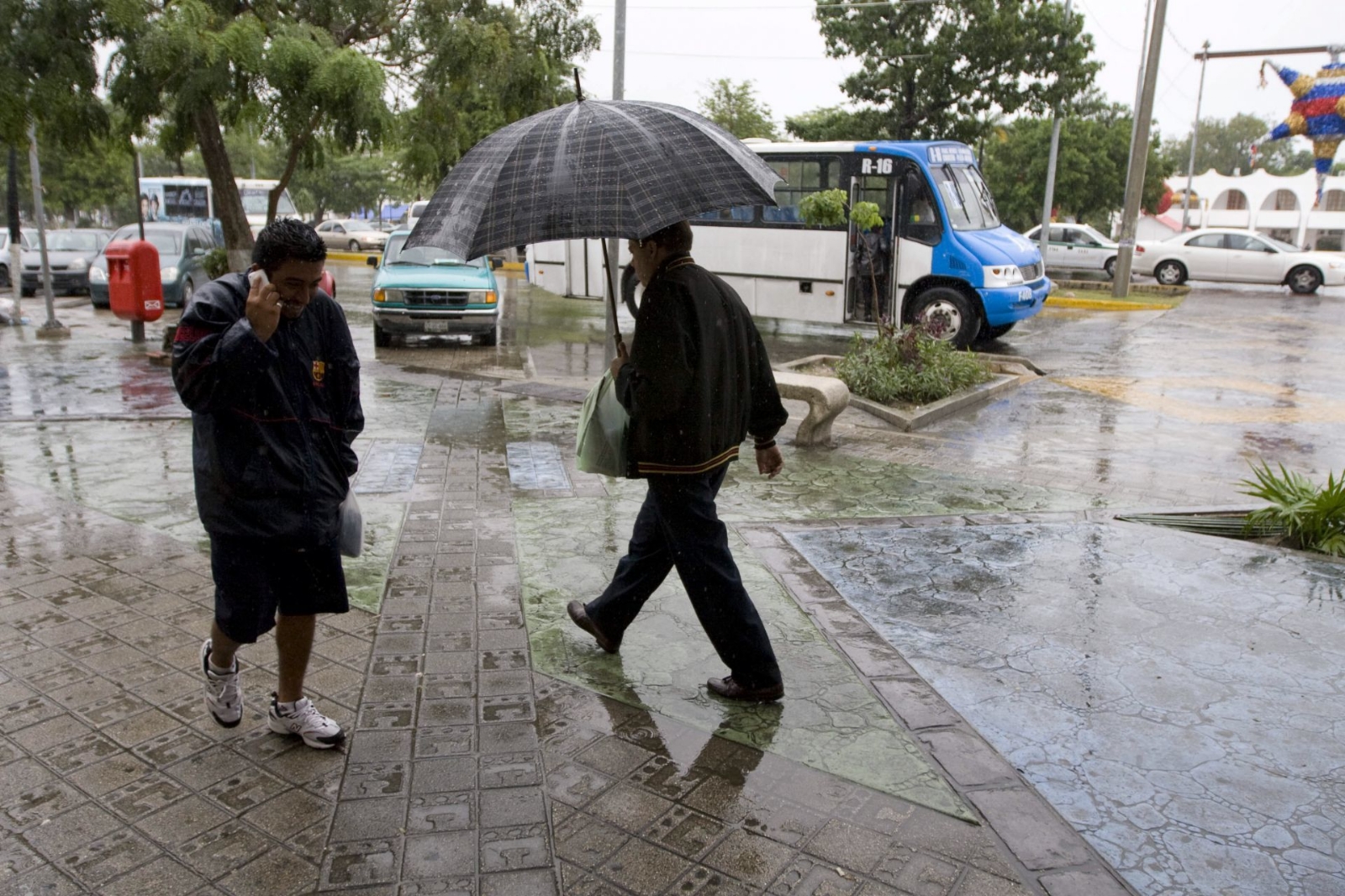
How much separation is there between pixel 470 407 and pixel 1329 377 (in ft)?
33.0

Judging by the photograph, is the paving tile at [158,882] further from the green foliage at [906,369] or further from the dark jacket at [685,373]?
the green foliage at [906,369]

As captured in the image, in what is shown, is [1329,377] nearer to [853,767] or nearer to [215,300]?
[853,767]

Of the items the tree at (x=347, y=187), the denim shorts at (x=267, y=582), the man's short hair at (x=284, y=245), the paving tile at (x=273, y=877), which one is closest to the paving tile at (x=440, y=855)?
the paving tile at (x=273, y=877)

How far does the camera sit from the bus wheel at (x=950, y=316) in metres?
14.1

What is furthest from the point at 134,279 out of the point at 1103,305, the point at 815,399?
the point at 1103,305

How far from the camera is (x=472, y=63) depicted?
1361 centimetres

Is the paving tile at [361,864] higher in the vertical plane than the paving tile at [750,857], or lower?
lower

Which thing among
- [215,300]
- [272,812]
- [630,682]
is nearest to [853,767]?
[630,682]

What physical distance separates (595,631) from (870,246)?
11.3 metres

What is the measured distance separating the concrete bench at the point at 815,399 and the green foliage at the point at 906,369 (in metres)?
1.70

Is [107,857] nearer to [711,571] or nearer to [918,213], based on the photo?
[711,571]

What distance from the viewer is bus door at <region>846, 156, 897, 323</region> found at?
14.5 meters

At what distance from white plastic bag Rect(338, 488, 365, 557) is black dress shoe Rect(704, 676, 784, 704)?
56.6 inches

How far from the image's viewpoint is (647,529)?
402cm
